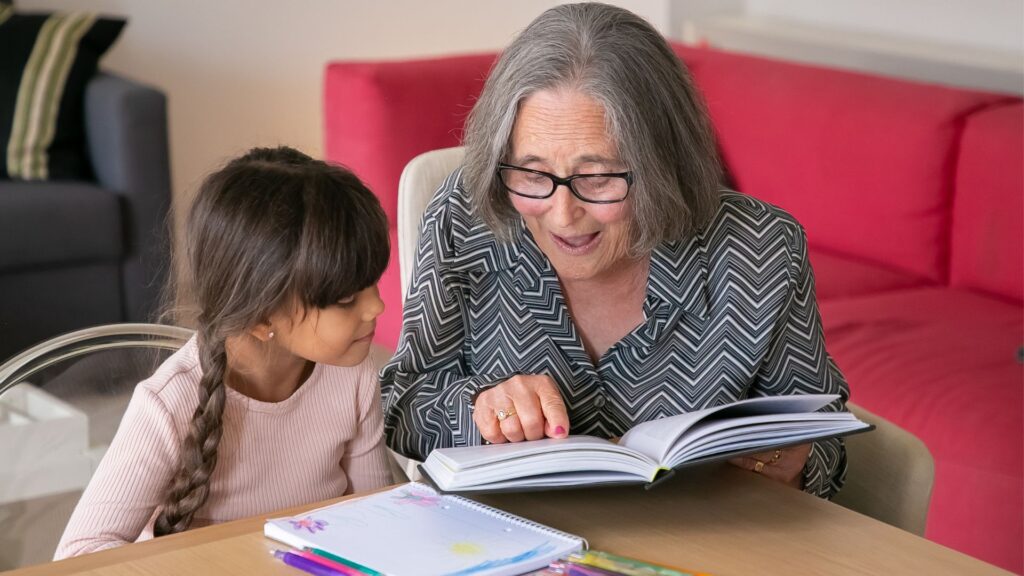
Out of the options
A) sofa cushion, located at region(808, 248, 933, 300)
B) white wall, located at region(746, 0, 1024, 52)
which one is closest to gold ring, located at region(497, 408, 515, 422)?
sofa cushion, located at region(808, 248, 933, 300)

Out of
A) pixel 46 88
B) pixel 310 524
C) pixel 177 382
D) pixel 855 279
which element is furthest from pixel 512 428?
pixel 46 88

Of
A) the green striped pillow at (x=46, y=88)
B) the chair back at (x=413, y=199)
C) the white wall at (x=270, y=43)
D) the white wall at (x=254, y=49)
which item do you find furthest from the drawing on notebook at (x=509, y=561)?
the white wall at (x=254, y=49)

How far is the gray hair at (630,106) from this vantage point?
1381 millimetres

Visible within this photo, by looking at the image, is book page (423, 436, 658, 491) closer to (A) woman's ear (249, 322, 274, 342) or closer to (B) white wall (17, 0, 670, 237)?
(A) woman's ear (249, 322, 274, 342)

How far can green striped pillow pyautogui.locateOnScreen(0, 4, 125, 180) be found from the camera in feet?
11.4

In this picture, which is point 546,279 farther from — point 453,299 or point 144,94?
point 144,94

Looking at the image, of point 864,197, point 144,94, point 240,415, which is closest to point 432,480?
point 240,415

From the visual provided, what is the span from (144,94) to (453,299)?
2.27 metres

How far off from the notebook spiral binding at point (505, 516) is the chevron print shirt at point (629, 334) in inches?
8.3

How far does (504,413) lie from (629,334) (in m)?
0.27

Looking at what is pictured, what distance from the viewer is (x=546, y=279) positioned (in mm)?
1507

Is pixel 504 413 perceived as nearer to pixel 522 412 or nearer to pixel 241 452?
pixel 522 412

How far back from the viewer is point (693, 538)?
1114 mm

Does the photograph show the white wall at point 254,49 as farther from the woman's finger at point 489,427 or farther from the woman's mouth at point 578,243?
the woman's finger at point 489,427
